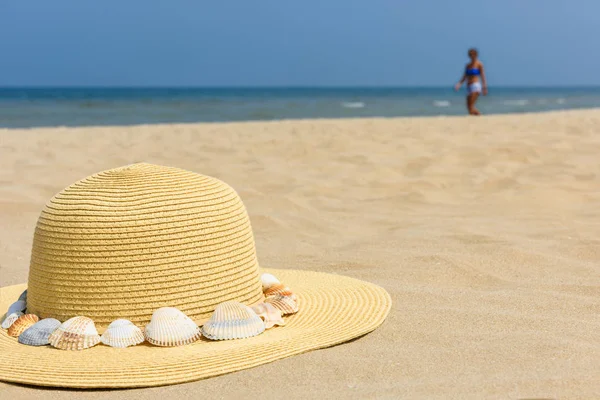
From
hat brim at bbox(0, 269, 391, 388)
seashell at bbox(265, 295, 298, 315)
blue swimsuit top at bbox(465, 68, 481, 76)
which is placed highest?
blue swimsuit top at bbox(465, 68, 481, 76)

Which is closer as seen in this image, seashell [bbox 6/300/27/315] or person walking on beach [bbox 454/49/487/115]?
seashell [bbox 6/300/27/315]

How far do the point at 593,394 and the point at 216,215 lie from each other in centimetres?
131

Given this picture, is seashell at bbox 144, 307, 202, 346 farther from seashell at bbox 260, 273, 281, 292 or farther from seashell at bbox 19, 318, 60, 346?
seashell at bbox 260, 273, 281, 292

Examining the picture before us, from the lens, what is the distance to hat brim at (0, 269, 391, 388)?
6.98ft

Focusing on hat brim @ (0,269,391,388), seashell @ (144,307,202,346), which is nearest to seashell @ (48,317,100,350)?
hat brim @ (0,269,391,388)

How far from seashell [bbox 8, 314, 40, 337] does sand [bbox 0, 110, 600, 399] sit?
1.34 feet

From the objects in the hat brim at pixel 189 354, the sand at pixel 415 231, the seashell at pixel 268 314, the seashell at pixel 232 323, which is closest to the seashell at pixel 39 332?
the hat brim at pixel 189 354

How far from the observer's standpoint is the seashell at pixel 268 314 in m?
2.54

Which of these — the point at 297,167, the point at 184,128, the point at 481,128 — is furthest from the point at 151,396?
the point at 184,128

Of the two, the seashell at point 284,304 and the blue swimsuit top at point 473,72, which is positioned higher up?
the blue swimsuit top at point 473,72

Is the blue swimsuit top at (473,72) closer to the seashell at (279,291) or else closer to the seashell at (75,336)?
the seashell at (279,291)

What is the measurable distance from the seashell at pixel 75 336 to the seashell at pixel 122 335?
38 mm

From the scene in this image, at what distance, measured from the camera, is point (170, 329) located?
236cm

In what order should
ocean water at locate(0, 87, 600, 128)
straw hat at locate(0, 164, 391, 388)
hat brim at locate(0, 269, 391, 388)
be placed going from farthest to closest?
ocean water at locate(0, 87, 600, 128)
straw hat at locate(0, 164, 391, 388)
hat brim at locate(0, 269, 391, 388)
